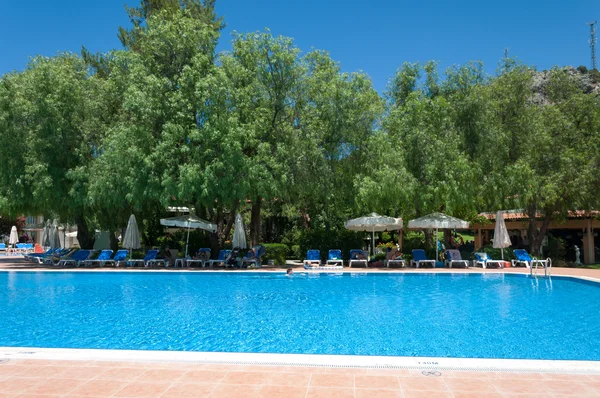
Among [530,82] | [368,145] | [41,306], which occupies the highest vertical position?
[530,82]

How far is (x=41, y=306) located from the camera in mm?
11641

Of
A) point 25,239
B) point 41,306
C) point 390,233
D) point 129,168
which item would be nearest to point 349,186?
point 129,168

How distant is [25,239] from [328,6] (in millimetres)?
46425

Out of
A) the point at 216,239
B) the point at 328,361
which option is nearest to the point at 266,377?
the point at 328,361

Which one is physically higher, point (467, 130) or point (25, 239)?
point (467, 130)

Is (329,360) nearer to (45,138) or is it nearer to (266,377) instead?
(266,377)

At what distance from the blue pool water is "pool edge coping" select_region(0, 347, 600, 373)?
1303 millimetres

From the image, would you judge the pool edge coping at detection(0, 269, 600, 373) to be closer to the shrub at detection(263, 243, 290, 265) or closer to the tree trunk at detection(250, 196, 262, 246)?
the shrub at detection(263, 243, 290, 265)

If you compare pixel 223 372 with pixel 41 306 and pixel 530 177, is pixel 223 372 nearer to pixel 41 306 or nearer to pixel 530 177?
pixel 41 306

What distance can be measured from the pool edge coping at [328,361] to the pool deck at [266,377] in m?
0.01

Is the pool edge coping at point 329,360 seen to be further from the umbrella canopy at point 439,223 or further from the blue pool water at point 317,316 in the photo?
the umbrella canopy at point 439,223

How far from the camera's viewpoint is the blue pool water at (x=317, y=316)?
25.1ft

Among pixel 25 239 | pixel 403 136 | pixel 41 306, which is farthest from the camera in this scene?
pixel 25 239

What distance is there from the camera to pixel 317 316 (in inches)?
400
